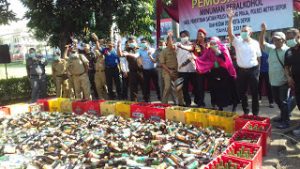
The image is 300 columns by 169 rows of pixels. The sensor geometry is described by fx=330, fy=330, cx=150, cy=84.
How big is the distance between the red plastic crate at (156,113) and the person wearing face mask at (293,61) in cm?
260

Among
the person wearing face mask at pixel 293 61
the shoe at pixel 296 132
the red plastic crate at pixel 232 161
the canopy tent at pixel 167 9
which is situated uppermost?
the canopy tent at pixel 167 9

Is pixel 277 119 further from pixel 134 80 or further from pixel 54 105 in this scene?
pixel 54 105

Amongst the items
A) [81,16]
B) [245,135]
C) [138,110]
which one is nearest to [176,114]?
[138,110]

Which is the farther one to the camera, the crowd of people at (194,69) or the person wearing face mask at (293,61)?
the crowd of people at (194,69)

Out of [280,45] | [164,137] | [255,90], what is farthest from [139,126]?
[280,45]

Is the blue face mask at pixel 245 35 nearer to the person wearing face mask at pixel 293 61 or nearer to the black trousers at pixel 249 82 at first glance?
the black trousers at pixel 249 82

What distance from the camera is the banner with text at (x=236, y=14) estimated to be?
9336 millimetres

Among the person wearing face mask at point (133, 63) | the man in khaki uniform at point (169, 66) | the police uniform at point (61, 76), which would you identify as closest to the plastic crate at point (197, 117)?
the man in khaki uniform at point (169, 66)

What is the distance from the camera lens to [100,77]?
10.2m

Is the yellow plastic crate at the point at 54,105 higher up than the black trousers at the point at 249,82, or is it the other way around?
the black trousers at the point at 249,82

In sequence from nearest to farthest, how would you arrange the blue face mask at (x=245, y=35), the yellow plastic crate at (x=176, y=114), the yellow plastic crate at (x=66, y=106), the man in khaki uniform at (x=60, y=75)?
the blue face mask at (x=245, y=35) < the yellow plastic crate at (x=176, y=114) < the yellow plastic crate at (x=66, y=106) < the man in khaki uniform at (x=60, y=75)

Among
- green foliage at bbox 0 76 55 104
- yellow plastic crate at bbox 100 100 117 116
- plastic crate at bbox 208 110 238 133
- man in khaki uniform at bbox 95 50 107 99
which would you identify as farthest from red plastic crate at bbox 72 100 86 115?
green foliage at bbox 0 76 55 104

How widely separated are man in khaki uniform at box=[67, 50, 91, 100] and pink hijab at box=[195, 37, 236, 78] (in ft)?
11.8

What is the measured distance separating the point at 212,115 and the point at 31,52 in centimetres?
728
